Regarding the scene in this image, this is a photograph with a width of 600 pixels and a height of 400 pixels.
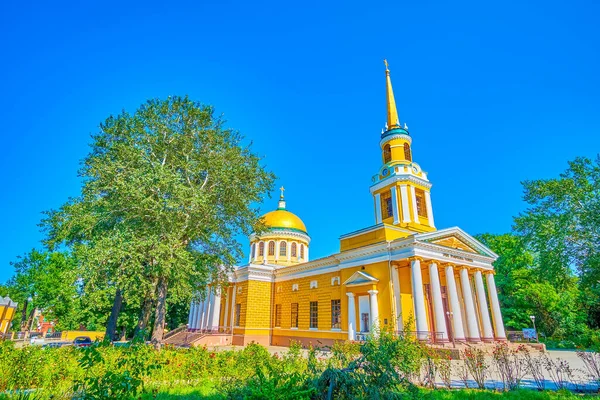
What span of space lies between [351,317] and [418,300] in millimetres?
4802

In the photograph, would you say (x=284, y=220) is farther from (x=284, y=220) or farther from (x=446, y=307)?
(x=446, y=307)

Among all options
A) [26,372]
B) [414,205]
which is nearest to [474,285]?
[414,205]

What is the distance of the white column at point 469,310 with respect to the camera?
68.1 ft

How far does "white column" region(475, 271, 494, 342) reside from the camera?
2198 cm

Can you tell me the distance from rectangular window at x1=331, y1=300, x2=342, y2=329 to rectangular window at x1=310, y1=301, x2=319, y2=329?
1.71 metres

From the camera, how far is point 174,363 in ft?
30.7

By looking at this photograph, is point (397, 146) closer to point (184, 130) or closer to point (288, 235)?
point (288, 235)

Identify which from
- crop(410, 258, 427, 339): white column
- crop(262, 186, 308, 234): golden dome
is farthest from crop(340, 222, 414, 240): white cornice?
crop(262, 186, 308, 234): golden dome

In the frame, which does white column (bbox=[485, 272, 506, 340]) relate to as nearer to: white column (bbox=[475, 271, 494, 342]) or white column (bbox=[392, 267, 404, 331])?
white column (bbox=[475, 271, 494, 342])

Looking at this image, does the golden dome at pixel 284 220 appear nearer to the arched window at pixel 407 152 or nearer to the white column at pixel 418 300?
the arched window at pixel 407 152

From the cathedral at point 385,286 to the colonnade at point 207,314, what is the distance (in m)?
0.11

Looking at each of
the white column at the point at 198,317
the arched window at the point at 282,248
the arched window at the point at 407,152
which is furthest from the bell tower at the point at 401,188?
the white column at the point at 198,317

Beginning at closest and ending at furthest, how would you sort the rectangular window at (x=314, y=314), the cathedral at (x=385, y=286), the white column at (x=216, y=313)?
the cathedral at (x=385, y=286)
the rectangular window at (x=314, y=314)
the white column at (x=216, y=313)

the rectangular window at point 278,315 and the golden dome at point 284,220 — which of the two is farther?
the golden dome at point 284,220
